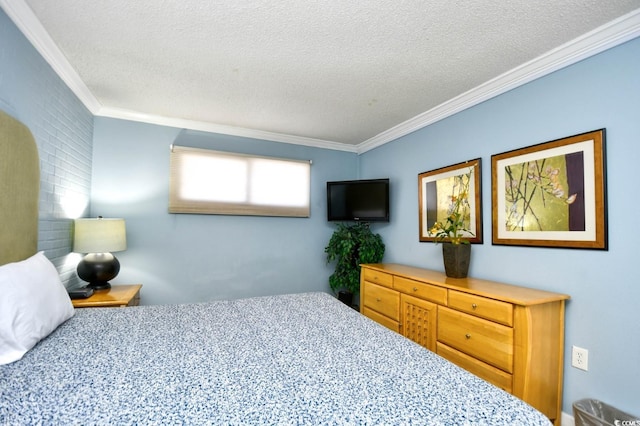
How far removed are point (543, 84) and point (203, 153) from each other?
10.3ft

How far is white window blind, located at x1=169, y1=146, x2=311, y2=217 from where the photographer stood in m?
3.28

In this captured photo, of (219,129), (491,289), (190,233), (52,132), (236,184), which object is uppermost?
(219,129)

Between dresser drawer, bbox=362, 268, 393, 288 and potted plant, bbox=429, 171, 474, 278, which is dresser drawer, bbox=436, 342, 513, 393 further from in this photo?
dresser drawer, bbox=362, 268, 393, 288

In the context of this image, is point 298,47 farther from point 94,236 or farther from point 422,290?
point 94,236

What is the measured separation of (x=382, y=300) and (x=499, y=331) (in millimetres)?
1196

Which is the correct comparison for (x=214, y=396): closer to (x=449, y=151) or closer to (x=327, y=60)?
(x=327, y=60)

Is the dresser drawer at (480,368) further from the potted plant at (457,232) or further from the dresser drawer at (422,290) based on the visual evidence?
the potted plant at (457,232)

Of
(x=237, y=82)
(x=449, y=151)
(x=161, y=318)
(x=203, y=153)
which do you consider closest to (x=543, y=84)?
(x=449, y=151)

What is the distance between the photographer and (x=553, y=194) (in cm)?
200

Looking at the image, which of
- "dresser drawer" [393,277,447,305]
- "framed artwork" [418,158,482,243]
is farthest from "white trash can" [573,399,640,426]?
"framed artwork" [418,158,482,243]

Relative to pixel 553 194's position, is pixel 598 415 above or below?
below

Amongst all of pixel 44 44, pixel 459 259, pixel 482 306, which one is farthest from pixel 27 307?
pixel 459 259

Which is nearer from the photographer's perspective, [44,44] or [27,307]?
[27,307]

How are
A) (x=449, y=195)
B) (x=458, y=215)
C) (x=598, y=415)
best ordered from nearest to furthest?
(x=598, y=415) < (x=458, y=215) < (x=449, y=195)
